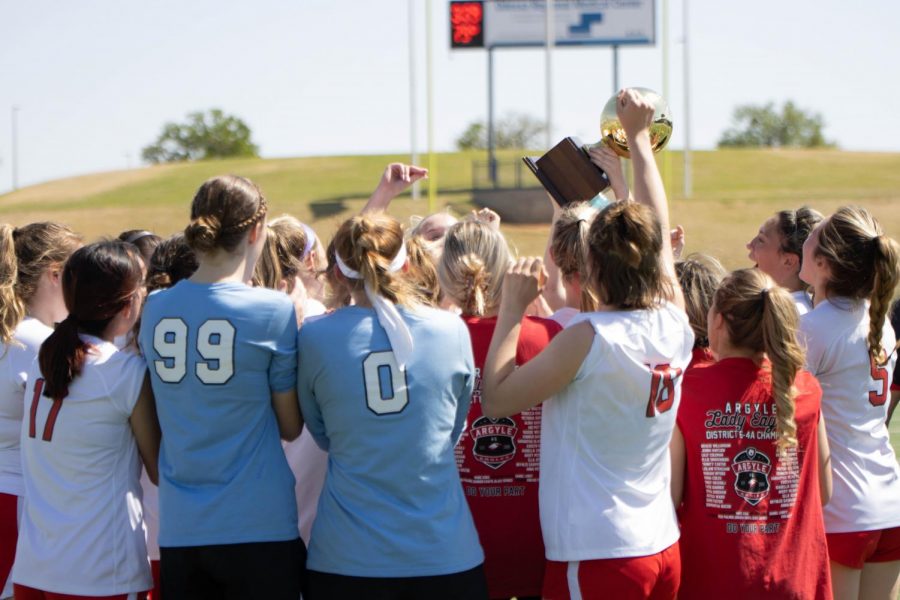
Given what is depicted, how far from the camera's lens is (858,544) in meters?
3.61

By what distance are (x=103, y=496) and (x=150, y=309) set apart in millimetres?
629

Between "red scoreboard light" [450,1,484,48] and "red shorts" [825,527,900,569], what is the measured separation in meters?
34.4

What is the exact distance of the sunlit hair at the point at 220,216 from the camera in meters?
2.99

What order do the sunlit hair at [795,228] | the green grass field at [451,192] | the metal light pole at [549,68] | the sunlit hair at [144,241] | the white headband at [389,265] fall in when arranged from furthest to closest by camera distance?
the green grass field at [451,192] → the metal light pole at [549,68] → the sunlit hair at [144,241] → the sunlit hair at [795,228] → the white headband at [389,265]

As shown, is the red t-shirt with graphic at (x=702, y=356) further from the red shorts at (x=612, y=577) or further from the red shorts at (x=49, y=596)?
the red shorts at (x=49, y=596)

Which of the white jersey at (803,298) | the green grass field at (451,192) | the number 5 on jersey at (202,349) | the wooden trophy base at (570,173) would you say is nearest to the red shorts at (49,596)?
the number 5 on jersey at (202,349)

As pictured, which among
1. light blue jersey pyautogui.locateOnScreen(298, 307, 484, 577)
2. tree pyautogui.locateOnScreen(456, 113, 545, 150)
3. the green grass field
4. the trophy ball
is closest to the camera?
light blue jersey pyautogui.locateOnScreen(298, 307, 484, 577)

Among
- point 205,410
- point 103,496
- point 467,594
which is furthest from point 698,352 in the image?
point 103,496

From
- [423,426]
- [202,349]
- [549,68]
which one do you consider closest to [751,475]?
[423,426]

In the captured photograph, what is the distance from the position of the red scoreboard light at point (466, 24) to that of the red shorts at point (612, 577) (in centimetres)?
3502

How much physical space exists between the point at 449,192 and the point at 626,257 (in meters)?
40.9

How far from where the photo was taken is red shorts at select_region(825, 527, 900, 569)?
360cm

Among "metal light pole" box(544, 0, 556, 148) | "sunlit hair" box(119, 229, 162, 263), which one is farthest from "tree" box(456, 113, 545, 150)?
"sunlit hair" box(119, 229, 162, 263)

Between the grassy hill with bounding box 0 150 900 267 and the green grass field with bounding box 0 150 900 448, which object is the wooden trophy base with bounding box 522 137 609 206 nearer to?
the grassy hill with bounding box 0 150 900 267
